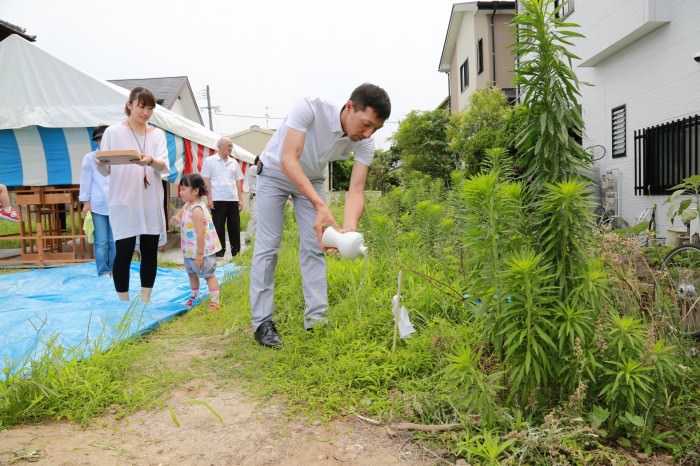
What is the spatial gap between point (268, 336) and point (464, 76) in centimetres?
2031

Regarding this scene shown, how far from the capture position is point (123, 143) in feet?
13.7

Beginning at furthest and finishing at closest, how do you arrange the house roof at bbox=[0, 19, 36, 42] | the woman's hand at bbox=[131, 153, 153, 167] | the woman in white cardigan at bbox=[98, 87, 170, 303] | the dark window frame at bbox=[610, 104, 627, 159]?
the house roof at bbox=[0, 19, 36, 42], the dark window frame at bbox=[610, 104, 627, 159], the woman in white cardigan at bbox=[98, 87, 170, 303], the woman's hand at bbox=[131, 153, 153, 167]

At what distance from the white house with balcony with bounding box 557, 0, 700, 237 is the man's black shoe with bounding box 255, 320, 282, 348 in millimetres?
4244

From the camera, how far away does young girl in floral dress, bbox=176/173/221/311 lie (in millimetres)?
4457

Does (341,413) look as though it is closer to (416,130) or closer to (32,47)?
(32,47)

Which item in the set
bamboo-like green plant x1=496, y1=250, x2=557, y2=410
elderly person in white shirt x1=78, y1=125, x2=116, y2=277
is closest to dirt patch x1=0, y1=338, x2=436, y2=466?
bamboo-like green plant x1=496, y1=250, x2=557, y2=410

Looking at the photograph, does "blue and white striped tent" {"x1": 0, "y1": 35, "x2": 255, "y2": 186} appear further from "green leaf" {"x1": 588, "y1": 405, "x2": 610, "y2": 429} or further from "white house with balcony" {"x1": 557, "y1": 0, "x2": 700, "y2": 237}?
"green leaf" {"x1": 588, "y1": 405, "x2": 610, "y2": 429}

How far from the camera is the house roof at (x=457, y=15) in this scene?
17.8 meters

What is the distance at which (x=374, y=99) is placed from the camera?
113 inches

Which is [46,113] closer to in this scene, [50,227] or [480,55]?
[50,227]

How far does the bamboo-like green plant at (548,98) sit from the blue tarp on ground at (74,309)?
8.02 feet

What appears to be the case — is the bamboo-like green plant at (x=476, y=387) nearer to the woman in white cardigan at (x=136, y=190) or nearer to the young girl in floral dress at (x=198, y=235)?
the young girl in floral dress at (x=198, y=235)

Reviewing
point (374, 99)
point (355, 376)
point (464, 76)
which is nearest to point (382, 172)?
point (464, 76)

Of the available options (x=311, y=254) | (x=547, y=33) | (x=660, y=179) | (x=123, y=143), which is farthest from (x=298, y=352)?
(x=660, y=179)
